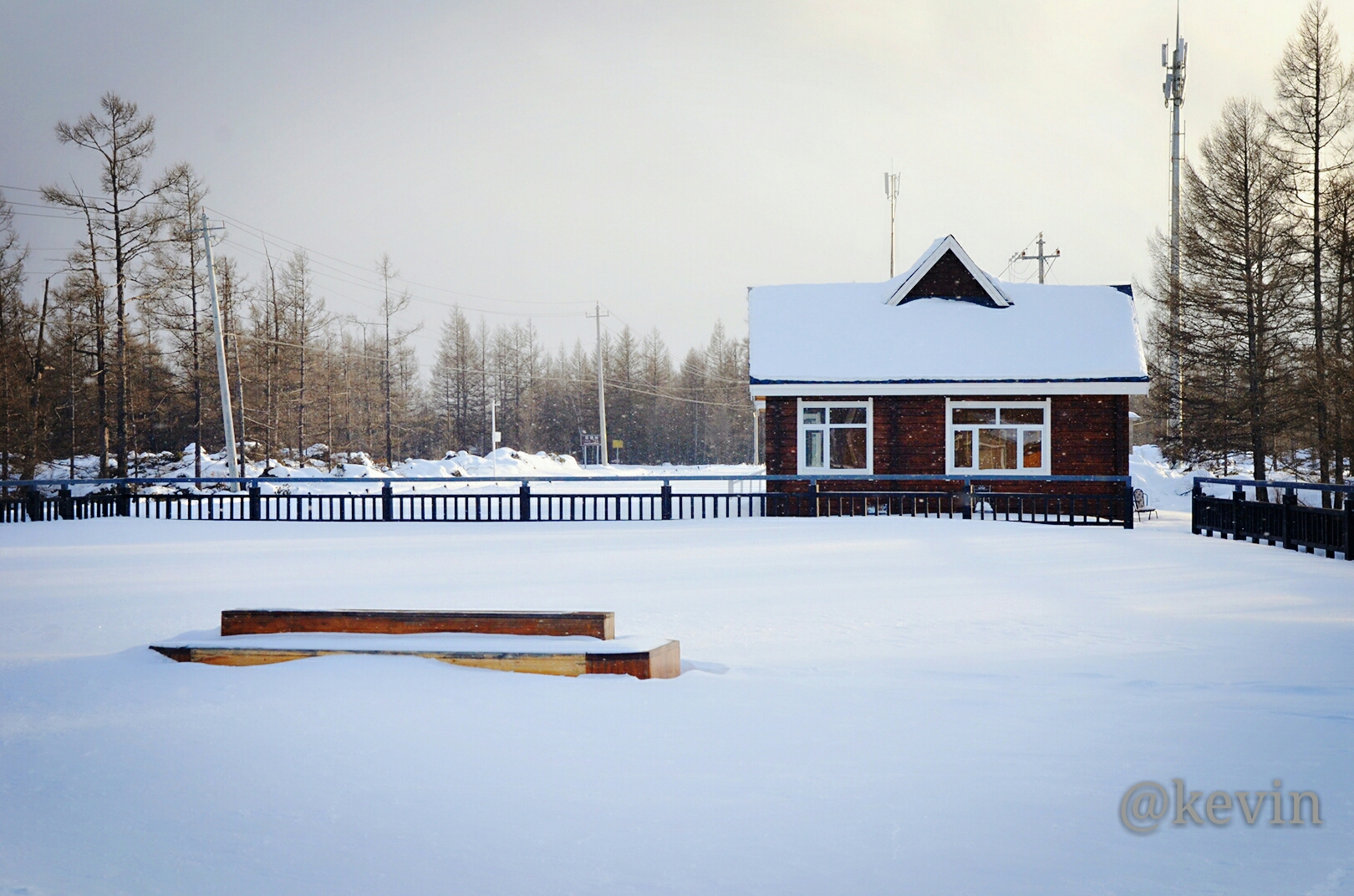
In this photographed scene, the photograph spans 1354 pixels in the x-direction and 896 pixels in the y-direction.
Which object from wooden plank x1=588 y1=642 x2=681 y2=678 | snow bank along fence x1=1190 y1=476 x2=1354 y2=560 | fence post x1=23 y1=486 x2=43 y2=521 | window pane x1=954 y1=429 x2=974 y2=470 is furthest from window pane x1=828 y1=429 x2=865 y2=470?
fence post x1=23 y1=486 x2=43 y2=521

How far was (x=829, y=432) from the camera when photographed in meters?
23.0

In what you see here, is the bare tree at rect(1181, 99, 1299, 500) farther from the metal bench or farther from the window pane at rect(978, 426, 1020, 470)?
the window pane at rect(978, 426, 1020, 470)

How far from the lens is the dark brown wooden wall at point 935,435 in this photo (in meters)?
22.4

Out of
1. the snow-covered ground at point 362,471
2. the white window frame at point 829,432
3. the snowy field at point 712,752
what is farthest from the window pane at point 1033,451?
the snow-covered ground at point 362,471

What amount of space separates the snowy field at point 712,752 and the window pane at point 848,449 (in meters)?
13.1

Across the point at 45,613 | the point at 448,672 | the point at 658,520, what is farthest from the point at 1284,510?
the point at 45,613

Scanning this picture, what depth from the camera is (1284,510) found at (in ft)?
50.8

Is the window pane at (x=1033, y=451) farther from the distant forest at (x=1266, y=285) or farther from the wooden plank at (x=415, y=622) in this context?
the wooden plank at (x=415, y=622)

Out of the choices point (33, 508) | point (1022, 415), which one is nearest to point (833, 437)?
point (1022, 415)

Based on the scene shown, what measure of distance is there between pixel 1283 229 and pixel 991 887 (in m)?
30.4

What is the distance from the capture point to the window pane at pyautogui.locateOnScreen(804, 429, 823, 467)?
23.0 meters

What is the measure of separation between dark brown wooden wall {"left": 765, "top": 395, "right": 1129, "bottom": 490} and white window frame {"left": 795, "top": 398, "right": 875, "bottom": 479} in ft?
0.33

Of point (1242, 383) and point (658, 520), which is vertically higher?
point (1242, 383)

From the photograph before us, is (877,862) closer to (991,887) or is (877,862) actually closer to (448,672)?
(991,887)
